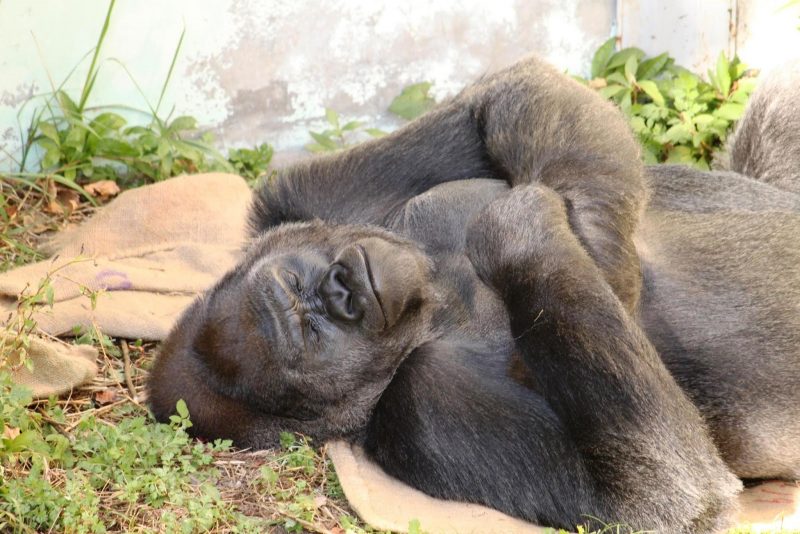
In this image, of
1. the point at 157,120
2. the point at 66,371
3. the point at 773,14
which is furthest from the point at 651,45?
the point at 66,371

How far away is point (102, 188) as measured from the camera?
629 centimetres

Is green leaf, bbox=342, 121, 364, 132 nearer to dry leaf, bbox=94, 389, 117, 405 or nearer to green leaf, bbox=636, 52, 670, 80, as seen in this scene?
green leaf, bbox=636, 52, 670, 80

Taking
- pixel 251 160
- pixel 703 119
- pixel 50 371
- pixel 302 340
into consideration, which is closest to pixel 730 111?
pixel 703 119

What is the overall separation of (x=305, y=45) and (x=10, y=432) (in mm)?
3466

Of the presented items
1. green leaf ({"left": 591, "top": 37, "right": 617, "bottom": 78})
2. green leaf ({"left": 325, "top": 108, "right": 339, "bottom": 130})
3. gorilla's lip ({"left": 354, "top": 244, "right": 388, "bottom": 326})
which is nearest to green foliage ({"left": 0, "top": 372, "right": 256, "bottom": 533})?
gorilla's lip ({"left": 354, "top": 244, "right": 388, "bottom": 326})

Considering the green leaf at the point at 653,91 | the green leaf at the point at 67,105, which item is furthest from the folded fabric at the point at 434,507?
the green leaf at the point at 653,91

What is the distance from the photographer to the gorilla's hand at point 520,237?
370 centimetres

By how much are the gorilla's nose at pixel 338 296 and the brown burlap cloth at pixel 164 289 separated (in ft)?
1.93

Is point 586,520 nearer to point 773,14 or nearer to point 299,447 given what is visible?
point 299,447

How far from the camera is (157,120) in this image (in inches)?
245

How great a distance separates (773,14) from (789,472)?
3.27m

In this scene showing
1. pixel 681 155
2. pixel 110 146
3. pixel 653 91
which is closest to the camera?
pixel 110 146

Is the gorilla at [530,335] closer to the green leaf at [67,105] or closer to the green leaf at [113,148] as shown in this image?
the green leaf at [113,148]

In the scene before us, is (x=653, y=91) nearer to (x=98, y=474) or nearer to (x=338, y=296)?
(x=338, y=296)
